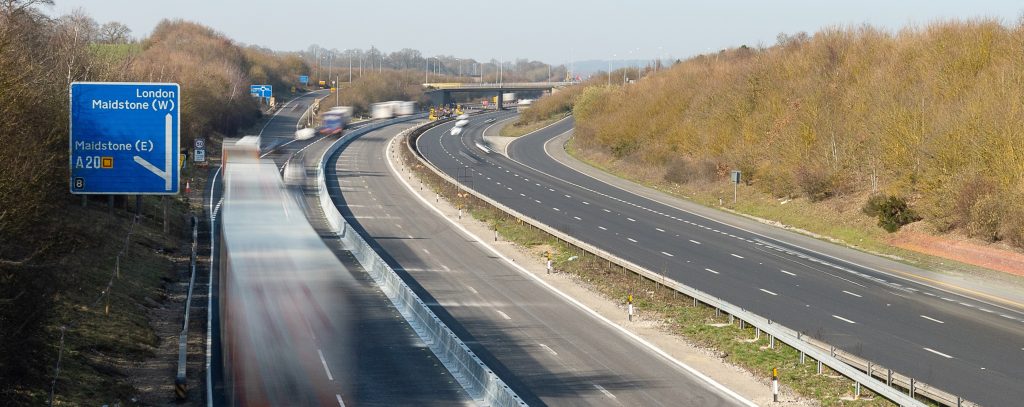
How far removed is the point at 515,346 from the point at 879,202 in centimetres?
3403

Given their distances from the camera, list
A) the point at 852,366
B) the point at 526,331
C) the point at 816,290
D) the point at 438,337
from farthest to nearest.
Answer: the point at 816,290, the point at 526,331, the point at 438,337, the point at 852,366

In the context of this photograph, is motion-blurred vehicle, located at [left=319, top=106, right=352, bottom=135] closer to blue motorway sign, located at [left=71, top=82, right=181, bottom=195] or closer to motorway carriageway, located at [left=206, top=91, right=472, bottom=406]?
motorway carriageway, located at [left=206, top=91, right=472, bottom=406]

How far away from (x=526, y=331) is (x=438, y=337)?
3904mm

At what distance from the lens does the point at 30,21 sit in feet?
172

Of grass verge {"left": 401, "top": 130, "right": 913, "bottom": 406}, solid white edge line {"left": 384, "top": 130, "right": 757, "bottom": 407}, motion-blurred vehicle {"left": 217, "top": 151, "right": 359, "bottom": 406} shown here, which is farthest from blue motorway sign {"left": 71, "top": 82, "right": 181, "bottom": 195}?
grass verge {"left": 401, "top": 130, "right": 913, "bottom": 406}

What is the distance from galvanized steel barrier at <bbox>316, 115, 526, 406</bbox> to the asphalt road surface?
3.79 ft

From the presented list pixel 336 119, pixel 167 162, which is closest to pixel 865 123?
pixel 336 119

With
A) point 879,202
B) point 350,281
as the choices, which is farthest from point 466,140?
point 350,281

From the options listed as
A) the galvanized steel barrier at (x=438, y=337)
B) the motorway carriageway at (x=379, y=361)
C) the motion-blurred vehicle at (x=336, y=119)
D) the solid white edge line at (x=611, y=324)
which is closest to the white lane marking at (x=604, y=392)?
the galvanized steel barrier at (x=438, y=337)

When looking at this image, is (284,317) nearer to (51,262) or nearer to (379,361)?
(51,262)

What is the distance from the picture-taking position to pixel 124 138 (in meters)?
24.4

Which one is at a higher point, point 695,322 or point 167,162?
point 167,162

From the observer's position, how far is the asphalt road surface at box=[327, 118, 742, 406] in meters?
25.8

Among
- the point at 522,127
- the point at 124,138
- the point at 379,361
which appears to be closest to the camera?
the point at 124,138
